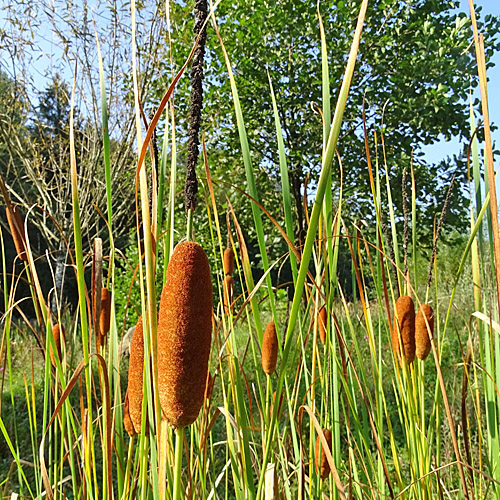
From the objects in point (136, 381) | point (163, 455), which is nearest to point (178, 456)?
point (163, 455)

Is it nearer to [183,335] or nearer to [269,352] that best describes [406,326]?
[269,352]

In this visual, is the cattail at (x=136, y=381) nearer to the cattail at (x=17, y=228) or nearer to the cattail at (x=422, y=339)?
the cattail at (x=17, y=228)

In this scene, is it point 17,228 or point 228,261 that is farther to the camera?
point 228,261

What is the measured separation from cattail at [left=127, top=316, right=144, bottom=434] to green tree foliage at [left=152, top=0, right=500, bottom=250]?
435 cm

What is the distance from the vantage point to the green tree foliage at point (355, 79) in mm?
4910

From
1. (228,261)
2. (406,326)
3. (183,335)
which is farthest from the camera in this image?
(228,261)

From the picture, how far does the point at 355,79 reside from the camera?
5.17m

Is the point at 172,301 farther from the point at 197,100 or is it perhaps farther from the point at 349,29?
the point at 349,29

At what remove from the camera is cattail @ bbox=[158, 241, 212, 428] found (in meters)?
0.36

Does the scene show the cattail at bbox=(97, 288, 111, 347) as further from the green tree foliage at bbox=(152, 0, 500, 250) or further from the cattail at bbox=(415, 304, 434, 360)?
the green tree foliage at bbox=(152, 0, 500, 250)

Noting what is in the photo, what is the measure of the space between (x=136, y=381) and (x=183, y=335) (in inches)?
7.4

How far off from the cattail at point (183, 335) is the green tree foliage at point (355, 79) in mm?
4489

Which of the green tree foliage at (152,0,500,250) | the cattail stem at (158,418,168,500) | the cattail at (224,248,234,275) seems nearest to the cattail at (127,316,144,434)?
the cattail stem at (158,418,168,500)

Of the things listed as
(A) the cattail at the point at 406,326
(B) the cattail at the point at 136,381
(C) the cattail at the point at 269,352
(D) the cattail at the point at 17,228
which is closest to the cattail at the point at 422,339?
(A) the cattail at the point at 406,326
